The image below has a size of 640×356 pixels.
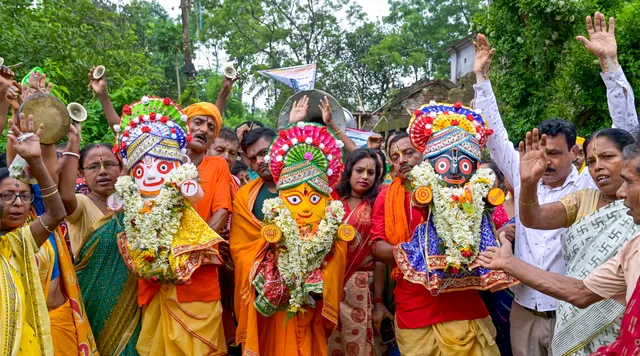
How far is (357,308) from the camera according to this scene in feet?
17.9

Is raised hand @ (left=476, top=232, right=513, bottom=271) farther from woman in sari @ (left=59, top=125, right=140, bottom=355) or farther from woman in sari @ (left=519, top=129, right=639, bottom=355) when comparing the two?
woman in sari @ (left=59, top=125, right=140, bottom=355)

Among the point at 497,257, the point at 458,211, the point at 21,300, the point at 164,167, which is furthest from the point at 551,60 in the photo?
the point at 21,300

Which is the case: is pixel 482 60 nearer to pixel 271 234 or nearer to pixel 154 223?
pixel 271 234

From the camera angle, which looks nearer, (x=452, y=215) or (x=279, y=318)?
(x=452, y=215)

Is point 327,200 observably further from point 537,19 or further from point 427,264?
point 537,19

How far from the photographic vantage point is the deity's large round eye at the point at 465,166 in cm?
459

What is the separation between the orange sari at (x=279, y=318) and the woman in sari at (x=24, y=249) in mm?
1441

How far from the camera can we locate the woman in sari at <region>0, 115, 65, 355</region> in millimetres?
3512

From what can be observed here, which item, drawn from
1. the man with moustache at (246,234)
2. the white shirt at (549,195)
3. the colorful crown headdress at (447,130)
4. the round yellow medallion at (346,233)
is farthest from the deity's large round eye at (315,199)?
the white shirt at (549,195)

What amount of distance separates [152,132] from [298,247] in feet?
4.67

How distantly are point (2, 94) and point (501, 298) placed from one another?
12.9ft

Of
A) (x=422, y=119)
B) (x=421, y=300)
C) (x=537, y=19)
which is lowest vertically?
(x=421, y=300)

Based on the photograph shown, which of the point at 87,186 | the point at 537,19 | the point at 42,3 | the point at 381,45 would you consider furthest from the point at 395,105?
the point at 87,186

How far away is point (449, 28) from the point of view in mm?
44156
